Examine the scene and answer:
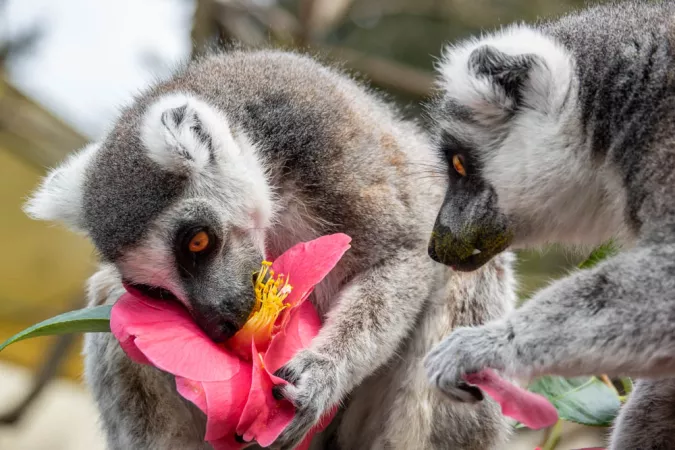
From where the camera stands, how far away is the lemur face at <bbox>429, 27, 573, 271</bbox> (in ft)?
7.98

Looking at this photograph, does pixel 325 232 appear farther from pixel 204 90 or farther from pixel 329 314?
pixel 204 90

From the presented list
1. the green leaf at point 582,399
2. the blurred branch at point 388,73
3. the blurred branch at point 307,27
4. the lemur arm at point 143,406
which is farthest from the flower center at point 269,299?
the blurred branch at point 388,73

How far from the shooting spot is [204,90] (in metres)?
3.12

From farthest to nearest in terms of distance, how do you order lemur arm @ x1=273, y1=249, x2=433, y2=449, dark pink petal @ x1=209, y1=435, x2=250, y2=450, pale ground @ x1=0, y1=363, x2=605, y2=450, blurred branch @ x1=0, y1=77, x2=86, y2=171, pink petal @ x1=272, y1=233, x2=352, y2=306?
pale ground @ x1=0, y1=363, x2=605, y2=450 < blurred branch @ x1=0, y1=77, x2=86, y2=171 < lemur arm @ x1=273, y1=249, x2=433, y2=449 < pink petal @ x1=272, y1=233, x2=352, y2=306 < dark pink petal @ x1=209, y1=435, x2=250, y2=450

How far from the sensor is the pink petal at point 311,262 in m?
2.38

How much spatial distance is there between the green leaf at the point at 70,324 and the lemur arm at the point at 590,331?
1.06m

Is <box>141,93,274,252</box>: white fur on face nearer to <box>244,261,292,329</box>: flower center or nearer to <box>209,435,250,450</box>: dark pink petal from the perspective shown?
<box>244,261,292,329</box>: flower center

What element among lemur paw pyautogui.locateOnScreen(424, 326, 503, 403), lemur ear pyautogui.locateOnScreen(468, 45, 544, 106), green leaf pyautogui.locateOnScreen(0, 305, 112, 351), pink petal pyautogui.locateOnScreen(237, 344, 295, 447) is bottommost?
green leaf pyautogui.locateOnScreen(0, 305, 112, 351)

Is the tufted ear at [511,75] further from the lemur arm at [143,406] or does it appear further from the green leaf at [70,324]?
the lemur arm at [143,406]

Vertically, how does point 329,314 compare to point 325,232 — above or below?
below

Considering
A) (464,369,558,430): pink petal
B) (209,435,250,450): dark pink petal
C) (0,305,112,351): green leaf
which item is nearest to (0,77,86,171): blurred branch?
(0,305,112,351): green leaf

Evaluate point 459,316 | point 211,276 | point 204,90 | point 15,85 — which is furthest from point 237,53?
point 15,85

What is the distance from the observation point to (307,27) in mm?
6168

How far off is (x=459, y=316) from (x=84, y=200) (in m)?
1.50
